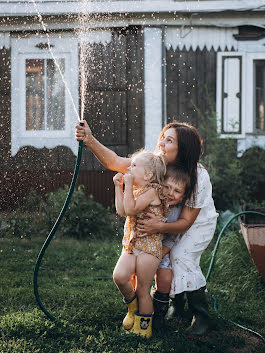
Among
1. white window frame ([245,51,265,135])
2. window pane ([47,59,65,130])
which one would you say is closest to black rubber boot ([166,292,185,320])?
white window frame ([245,51,265,135])

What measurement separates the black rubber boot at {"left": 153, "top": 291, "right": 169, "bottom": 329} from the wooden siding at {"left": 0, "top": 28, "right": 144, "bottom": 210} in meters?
5.14

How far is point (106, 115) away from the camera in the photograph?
29.1 feet

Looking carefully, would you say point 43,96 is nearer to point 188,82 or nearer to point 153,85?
point 153,85

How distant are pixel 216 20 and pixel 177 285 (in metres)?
6.25

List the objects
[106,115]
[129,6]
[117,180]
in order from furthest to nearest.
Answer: [106,115]
[129,6]
[117,180]

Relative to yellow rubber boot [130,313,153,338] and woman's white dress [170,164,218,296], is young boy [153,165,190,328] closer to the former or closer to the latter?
woman's white dress [170,164,218,296]

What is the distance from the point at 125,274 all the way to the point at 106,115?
18.9 feet

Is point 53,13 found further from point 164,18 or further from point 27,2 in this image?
point 164,18

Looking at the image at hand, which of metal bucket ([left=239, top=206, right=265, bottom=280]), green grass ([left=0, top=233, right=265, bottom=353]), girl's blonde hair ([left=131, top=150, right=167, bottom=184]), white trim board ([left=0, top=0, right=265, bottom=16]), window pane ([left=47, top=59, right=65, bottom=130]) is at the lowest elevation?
green grass ([left=0, top=233, right=265, bottom=353])

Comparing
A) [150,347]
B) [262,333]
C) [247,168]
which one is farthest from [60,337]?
[247,168]

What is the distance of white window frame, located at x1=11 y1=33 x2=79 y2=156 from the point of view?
29.4 ft

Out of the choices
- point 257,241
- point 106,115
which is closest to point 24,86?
point 106,115

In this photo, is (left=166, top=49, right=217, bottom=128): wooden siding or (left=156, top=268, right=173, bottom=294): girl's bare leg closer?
(left=156, top=268, right=173, bottom=294): girl's bare leg

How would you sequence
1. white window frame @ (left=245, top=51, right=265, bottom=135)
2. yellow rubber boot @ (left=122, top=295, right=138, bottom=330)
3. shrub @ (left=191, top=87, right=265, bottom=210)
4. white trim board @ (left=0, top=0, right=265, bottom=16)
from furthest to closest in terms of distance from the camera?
1. white window frame @ (left=245, top=51, right=265, bottom=135)
2. white trim board @ (left=0, top=0, right=265, bottom=16)
3. shrub @ (left=191, top=87, right=265, bottom=210)
4. yellow rubber boot @ (left=122, top=295, right=138, bottom=330)
